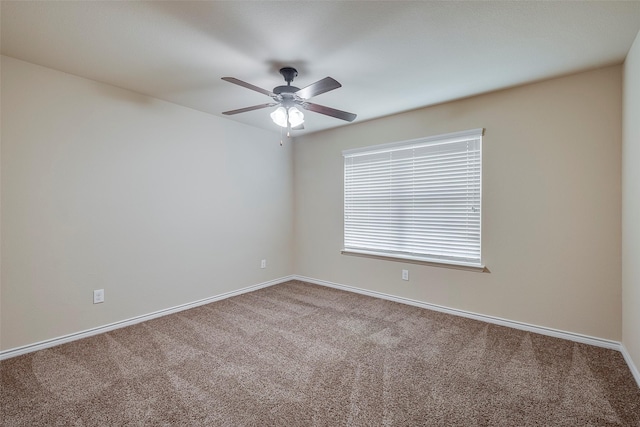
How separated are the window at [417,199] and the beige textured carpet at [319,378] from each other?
2.94 ft

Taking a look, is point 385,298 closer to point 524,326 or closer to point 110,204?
point 524,326

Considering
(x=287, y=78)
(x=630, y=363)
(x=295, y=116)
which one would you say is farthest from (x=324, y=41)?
(x=630, y=363)

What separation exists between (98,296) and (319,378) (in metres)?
2.28

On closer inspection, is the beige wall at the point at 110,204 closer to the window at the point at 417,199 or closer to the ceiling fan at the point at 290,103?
the ceiling fan at the point at 290,103

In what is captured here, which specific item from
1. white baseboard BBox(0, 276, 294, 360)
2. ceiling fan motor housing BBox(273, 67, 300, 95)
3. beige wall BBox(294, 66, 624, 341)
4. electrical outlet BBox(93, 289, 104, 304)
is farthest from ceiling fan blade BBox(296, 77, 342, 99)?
white baseboard BBox(0, 276, 294, 360)

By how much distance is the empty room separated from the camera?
70.2 inches

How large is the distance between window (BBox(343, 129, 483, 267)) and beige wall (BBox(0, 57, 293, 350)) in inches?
60.0

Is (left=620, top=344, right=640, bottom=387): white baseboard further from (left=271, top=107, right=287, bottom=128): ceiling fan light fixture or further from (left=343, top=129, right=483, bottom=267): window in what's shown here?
(left=271, top=107, right=287, bottom=128): ceiling fan light fixture

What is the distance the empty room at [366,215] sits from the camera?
1783 millimetres

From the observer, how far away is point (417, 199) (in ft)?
11.4

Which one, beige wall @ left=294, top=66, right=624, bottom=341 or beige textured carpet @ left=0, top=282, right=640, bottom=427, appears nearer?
beige textured carpet @ left=0, top=282, right=640, bottom=427

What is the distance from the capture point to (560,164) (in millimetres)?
2582

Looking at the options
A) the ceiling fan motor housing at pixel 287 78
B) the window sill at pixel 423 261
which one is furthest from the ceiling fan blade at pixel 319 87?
the window sill at pixel 423 261

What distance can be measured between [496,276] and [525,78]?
1904 millimetres
